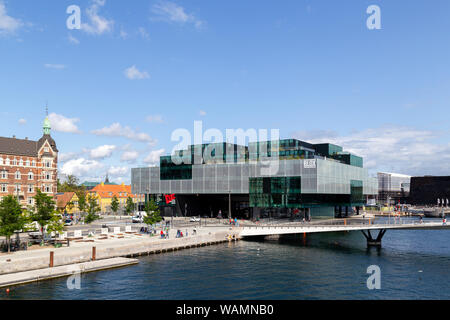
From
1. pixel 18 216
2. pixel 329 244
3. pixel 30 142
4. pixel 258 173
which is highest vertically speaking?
pixel 30 142

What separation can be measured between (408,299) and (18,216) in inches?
1948

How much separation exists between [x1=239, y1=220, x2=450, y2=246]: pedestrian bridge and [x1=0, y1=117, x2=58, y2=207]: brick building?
56.1m

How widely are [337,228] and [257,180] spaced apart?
3609 centimetres

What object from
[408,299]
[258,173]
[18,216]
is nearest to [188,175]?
[258,173]

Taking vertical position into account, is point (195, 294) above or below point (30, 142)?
below

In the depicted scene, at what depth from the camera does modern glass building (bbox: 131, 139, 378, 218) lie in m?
100

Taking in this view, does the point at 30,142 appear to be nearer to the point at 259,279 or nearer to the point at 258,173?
the point at 258,173

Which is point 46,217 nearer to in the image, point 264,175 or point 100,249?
point 100,249

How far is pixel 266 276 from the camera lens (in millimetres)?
46125

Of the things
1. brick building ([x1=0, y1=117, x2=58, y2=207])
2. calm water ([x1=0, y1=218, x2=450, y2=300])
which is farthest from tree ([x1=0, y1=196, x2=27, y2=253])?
brick building ([x1=0, y1=117, x2=58, y2=207])

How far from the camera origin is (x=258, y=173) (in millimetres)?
103500

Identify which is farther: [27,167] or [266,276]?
[27,167]

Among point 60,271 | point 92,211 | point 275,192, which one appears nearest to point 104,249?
point 60,271

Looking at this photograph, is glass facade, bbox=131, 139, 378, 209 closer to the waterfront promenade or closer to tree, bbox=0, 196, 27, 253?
the waterfront promenade
